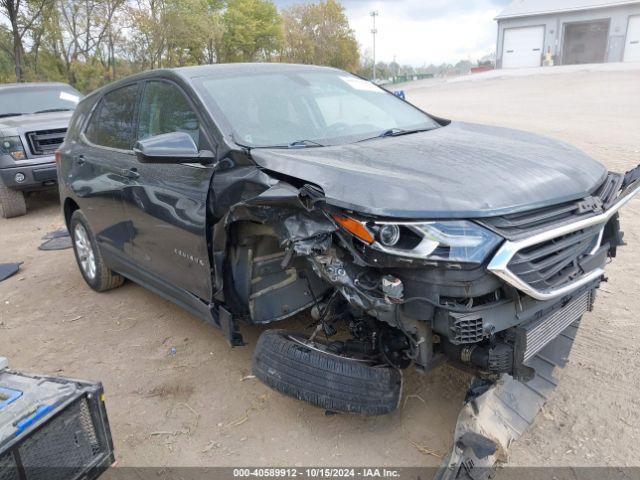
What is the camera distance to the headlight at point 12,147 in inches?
310

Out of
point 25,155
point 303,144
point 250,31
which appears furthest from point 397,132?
point 250,31

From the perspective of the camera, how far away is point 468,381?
3229 millimetres

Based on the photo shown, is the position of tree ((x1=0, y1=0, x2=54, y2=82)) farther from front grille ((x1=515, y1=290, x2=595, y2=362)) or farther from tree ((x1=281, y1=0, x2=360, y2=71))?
tree ((x1=281, y1=0, x2=360, y2=71))

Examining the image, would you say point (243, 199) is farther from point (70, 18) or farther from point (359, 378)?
point (70, 18)

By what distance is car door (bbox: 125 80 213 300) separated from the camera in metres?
3.15

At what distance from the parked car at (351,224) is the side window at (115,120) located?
0.04 m

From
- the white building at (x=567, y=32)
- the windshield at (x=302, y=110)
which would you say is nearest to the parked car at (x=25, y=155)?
the windshield at (x=302, y=110)

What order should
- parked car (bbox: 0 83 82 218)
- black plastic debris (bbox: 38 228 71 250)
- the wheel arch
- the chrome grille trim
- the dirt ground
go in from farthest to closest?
parked car (bbox: 0 83 82 218), black plastic debris (bbox: 38 228 71 250), the wheel arch, the dirt ground, the chrome grille trim

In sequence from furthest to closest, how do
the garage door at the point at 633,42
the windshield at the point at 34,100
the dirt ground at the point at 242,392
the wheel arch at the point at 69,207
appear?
1. the garage door at the point at 633,42
2. the windshield at the point at 34,100
3. the wheel arch at the point at 69,207
4. the dirt ground at the point at 242,392

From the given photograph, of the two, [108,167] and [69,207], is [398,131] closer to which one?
[108,167]

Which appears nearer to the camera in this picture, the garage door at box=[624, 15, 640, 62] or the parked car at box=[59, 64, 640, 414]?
the parked car at box=[59, 64, 640, 414]

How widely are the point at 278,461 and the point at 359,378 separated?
2.02 ft

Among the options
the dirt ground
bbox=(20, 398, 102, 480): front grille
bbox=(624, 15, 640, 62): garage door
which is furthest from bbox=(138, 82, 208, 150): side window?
bbox=(624, 15, 640, 62): garage door

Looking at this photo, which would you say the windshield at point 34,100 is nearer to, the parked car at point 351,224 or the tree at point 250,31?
the parked car at point 351,224
